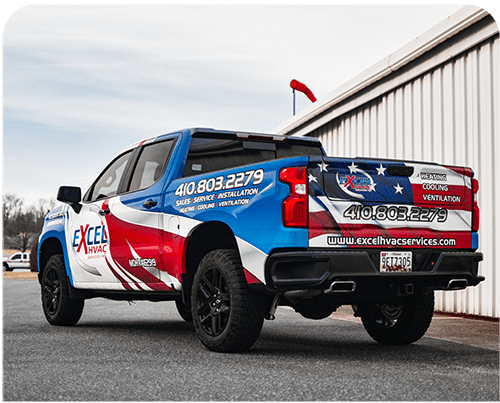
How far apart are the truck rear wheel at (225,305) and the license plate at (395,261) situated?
1083 millimetres

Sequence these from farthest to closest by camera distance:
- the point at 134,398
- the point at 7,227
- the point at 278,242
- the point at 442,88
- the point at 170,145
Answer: the point at 7,227, the point at 442,88, the point at 170,145, the point at 278,242, the point at 134,398

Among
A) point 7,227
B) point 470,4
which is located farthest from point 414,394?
point 7,227

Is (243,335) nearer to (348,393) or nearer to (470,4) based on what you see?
(348,393)

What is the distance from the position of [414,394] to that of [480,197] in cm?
576

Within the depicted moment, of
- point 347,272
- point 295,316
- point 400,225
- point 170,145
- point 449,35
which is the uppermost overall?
point 449,35

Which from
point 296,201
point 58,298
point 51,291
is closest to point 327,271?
point 296,201

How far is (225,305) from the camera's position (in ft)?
20.2

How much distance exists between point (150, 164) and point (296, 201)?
8.93 ft

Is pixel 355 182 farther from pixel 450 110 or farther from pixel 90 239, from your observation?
pixel 450 110

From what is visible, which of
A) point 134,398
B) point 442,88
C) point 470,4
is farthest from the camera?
point 442,88

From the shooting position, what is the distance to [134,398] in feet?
14.3

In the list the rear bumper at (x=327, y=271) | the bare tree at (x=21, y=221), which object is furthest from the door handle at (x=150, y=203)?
the bare tree at (x=21, y=221)

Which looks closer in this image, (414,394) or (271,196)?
(414,394)

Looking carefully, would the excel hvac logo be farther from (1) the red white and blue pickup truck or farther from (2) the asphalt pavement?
(2) the asphalt pavement
